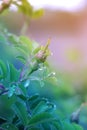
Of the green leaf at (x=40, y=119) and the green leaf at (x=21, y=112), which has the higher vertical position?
the green leaf at (x=21, y=112)

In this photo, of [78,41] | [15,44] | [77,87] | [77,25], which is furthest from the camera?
[77,25]

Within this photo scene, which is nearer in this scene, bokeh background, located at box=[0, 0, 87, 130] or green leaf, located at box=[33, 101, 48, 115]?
green leaf, located at box=[33, 101, 48, 115]

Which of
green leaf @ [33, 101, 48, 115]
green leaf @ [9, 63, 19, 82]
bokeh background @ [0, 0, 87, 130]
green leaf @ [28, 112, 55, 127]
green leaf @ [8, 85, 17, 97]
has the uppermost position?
bokeh background @ [0, 0, 87, 130]

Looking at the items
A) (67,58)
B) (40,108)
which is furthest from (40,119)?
(67,58)

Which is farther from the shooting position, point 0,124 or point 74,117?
point 74,117

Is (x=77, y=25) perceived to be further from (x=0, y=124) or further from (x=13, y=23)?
(x=0, y=124)

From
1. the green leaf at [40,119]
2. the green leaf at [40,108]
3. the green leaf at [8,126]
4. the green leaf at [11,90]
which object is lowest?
the green leaf at [40,119]

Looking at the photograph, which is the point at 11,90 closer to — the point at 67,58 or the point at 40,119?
the point at 40,119

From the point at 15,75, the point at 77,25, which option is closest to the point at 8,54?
the point at 15,75
